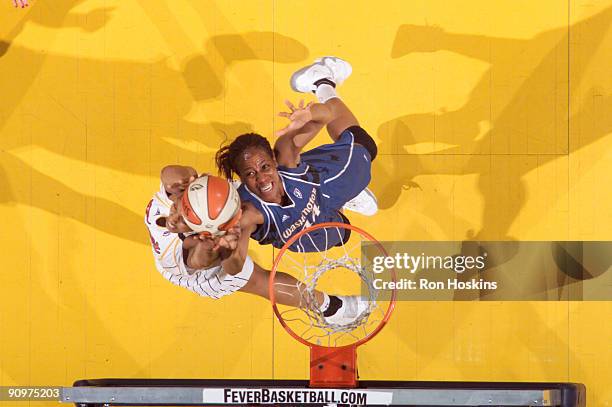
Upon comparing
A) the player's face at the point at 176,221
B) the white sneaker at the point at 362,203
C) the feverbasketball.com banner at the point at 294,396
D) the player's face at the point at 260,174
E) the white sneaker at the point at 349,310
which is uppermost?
the player's face at the point at 260,174

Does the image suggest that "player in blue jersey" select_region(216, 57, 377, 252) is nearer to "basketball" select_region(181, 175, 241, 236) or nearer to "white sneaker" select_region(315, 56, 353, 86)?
"white sneaker" select_region(315, 56, 353, 86)

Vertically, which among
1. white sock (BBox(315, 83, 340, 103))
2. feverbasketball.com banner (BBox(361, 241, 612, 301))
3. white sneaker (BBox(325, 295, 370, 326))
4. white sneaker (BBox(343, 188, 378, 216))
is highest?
white sock (BBox(315, 83, 340, 103))

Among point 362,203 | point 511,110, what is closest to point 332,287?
point 362,203

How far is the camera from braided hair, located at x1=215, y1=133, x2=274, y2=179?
17.0 feet

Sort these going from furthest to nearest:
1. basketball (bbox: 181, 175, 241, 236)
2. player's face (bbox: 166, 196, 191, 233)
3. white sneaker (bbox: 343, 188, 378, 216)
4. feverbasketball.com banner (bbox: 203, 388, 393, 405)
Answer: white sneaker (bbox: 343, 188, 378, 216) → player's face (bbox: 166, 196, 191, 233) → basketball (bbox: 181, 175, 241, 236) → feverbasketball.com banner (bbox: 203, 388, 393, 405)

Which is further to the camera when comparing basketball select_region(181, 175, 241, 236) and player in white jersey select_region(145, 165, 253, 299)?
player in white jersey select_region(145, 165, 253, 299)

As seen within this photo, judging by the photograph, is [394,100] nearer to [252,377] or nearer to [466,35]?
[466,35]

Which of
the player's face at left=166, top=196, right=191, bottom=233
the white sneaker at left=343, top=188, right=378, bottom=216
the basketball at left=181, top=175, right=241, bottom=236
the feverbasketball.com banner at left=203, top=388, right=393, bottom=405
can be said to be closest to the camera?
the feverbasketball.com banner at left=203, top=388, right=393, bottom=405

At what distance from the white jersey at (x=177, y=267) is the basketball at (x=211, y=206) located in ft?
0.66

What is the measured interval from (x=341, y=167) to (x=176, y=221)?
1.16 m

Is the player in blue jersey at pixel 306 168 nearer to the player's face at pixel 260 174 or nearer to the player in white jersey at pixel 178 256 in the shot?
the player's face at pixel 260 174

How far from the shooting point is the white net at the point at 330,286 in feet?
16.9

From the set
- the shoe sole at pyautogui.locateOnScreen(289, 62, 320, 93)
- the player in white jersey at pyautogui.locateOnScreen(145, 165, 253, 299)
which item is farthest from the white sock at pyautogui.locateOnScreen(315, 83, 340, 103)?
the player in white jersey at pyautogui.locateOnScreen(145, 165, 253, 299)

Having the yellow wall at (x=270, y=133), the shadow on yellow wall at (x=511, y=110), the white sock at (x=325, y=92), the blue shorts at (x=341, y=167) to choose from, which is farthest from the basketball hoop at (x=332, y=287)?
the white sock at (x=325, y=92)
